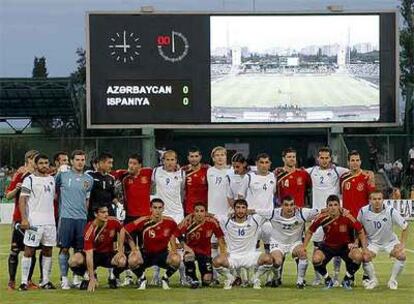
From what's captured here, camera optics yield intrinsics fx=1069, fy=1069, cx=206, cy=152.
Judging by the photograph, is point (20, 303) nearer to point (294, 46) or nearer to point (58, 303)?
point (58, 303)

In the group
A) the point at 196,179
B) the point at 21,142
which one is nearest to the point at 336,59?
the point at 21,142

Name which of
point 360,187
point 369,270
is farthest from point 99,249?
point 360,187

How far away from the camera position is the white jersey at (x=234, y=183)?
14.3m

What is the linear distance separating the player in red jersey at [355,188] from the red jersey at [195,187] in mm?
1848

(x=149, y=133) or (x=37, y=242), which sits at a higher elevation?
(x=149, y=133)

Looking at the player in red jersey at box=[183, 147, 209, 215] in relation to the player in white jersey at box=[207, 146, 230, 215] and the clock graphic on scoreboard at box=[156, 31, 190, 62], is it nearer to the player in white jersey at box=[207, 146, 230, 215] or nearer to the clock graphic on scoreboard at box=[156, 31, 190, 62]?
the player in white jersey at box=[207, 146, 230, 215]

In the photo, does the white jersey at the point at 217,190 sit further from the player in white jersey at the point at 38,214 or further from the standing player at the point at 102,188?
the player in white jersey at the point at 38,214

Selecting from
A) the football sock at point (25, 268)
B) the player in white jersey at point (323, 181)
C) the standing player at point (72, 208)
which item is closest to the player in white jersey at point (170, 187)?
the standing player at point (72, 208)

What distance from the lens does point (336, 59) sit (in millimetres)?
30953

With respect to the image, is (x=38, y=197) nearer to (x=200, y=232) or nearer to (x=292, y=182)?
(x=200, y=232)

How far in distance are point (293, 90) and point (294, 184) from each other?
16808 millimetres

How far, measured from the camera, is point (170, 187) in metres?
14.4

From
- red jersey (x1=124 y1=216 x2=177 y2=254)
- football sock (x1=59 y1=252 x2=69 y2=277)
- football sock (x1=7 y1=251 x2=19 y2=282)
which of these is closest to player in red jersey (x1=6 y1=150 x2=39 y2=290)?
football sock (x1=7 y1=251 x2=19 y2=282)

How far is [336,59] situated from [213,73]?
3820mm
